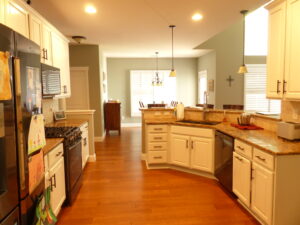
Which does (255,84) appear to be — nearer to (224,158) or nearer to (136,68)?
(136,68)

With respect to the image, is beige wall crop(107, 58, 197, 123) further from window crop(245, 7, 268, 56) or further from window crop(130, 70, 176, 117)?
window crop(245, 7, 268, 56)

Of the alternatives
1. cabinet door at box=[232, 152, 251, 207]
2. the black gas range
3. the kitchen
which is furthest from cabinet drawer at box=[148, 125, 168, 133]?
cabinet door at box=[232, 152, 251, 207]

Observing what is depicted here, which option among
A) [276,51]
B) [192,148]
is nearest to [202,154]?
[192,148]

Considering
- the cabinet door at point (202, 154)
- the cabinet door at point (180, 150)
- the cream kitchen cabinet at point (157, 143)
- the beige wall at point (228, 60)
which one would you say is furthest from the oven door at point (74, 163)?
the beige wall at point (228, 60)

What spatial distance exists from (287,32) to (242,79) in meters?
4.84

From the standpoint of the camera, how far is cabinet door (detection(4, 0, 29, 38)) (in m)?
2.01

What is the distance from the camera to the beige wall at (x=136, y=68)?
342 inches

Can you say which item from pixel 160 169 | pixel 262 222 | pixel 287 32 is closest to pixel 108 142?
pixel 160 169

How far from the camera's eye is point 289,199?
2076mm

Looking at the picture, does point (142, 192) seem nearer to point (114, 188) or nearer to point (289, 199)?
point (114, 188)

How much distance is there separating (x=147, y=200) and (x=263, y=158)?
1532 mm

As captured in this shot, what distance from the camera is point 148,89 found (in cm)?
882

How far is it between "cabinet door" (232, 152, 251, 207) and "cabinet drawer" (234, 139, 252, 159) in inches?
2.2

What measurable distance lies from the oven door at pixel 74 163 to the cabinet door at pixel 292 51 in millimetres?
2627
